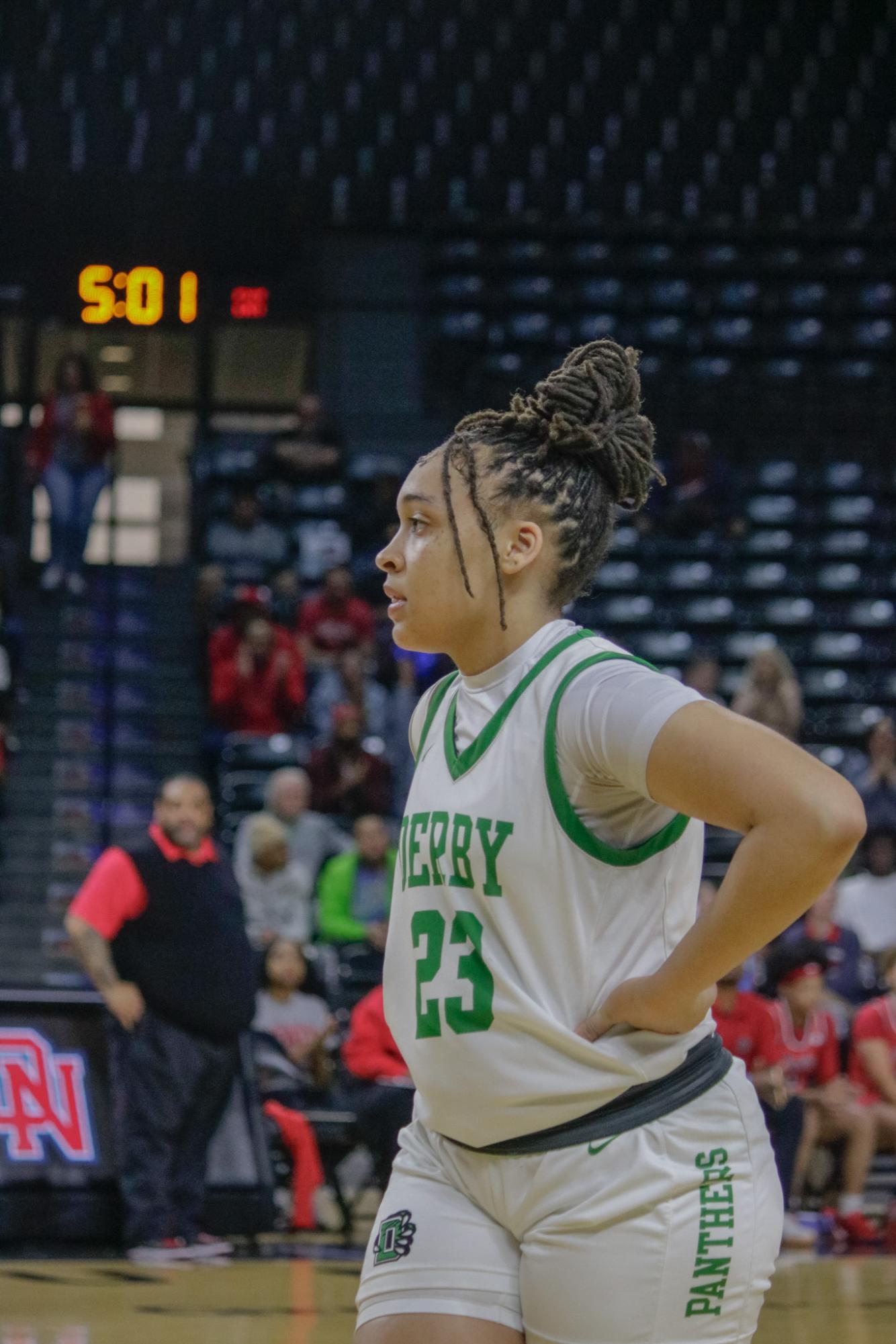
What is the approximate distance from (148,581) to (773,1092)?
8.50 meters

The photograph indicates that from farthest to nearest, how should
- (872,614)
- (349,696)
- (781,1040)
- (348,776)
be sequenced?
(872,614)
(349,696)
(348,776)
(781,1040)

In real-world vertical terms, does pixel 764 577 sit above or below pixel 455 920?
above

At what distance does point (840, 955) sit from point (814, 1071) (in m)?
1.22

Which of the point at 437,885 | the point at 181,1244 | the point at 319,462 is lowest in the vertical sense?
the point at 181,1244

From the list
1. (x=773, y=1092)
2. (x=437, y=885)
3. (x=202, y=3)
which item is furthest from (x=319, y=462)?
(x=437, y=885)

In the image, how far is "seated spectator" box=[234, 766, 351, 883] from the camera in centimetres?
1047

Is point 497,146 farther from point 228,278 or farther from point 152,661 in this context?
point 152,661

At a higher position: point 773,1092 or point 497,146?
point 497,146

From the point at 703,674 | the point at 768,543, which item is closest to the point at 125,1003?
the point at 703,674

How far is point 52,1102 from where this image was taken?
7441 mm

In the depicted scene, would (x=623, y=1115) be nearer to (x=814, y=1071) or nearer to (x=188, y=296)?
(x=814, y=1071)

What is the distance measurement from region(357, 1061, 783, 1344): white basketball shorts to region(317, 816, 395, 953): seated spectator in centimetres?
770

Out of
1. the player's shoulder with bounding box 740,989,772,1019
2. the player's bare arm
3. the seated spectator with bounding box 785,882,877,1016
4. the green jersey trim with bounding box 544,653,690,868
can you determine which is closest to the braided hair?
the green jersey trim with bounding box 544,653,690,868

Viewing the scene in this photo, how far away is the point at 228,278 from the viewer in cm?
1816
